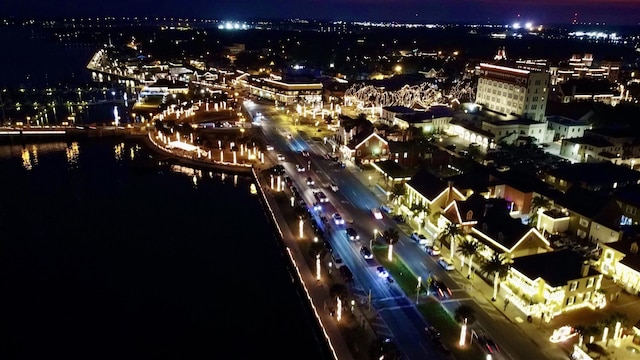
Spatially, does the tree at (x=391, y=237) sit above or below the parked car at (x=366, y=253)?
above

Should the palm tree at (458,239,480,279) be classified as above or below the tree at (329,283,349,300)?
above

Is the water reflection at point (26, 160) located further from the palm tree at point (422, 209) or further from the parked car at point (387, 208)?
the palm tree at point (422, 209)

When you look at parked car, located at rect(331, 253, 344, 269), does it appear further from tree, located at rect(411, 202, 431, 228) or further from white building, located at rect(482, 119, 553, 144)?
white building, located at rect(482, 119, 553, 144)

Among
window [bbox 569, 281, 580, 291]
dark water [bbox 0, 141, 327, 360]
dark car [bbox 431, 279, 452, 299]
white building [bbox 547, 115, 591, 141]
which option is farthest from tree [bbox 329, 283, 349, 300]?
white building [bbox 547, 115, 591, 141]

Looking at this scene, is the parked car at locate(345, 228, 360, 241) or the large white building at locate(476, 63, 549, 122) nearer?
the parked car at locate(345, 228, 360, 241)

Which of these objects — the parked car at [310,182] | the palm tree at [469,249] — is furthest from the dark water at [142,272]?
the palm tree at [469,249]

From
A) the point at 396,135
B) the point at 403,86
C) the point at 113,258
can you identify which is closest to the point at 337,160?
the point at 396,135

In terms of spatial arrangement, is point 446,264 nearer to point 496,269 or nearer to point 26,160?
point 496,269
